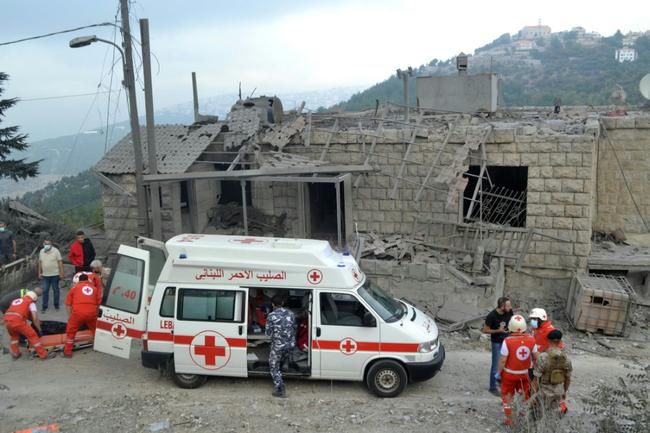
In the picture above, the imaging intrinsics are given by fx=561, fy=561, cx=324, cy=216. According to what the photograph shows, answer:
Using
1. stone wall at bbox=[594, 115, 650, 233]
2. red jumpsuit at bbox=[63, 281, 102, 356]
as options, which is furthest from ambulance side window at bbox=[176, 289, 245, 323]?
stone wall at bbox=[594, 115, 650, 233]

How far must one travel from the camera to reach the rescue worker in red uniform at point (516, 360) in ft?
23.0

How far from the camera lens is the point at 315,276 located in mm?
7824

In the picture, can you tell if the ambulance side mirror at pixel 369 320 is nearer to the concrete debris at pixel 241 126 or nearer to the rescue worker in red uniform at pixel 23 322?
the rescue worker in red uniform at pixel 23 322

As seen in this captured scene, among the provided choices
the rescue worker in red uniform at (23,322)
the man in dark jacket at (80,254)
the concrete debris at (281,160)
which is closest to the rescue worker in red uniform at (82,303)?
the rescue worker in red uniform at (23,322)

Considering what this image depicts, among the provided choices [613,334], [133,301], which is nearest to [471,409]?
[133,301]

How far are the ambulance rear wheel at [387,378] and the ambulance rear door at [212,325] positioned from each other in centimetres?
181

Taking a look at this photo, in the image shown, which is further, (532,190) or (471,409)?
(532,190)

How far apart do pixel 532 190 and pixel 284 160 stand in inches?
231

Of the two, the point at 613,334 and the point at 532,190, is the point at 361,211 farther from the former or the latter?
the point at 613,334

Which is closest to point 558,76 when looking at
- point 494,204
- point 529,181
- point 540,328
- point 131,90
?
point 494,204

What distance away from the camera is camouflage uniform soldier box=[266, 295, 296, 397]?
25.1ft

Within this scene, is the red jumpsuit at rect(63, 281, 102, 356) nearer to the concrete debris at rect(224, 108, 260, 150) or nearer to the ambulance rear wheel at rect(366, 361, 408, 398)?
the ambulance rear wheel at rect(366, 361, 408, 398)

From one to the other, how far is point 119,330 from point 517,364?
5653 millimetres

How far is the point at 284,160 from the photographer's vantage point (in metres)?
13.4
